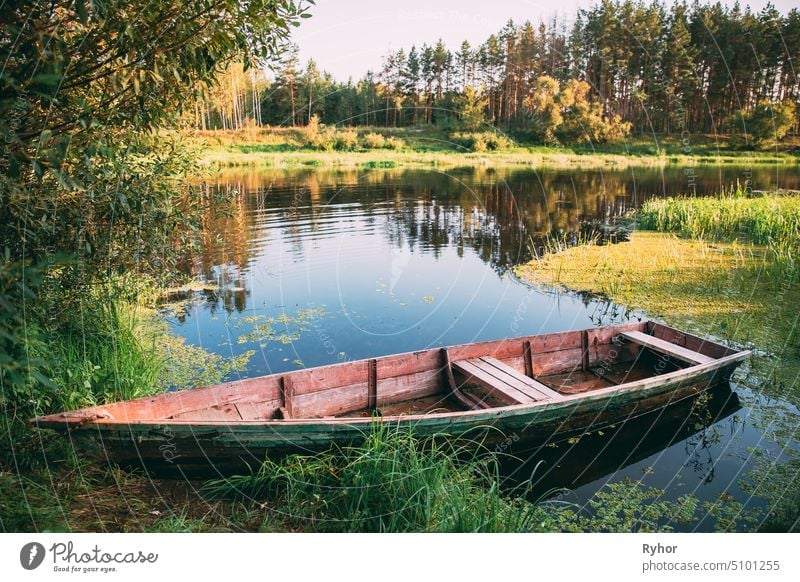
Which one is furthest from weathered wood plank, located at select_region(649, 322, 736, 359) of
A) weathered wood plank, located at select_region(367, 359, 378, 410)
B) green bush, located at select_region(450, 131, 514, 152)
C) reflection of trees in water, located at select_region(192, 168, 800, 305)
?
green bush, located at select_region(450, 131, 514, 152)

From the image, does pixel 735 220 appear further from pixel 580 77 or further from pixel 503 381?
pixel 580 77

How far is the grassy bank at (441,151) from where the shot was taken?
33.1 metres

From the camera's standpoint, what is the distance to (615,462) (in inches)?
204

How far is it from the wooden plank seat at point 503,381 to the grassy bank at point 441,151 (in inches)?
1039

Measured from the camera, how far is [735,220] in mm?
13344

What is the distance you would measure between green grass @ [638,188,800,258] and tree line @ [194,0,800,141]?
3.81 m

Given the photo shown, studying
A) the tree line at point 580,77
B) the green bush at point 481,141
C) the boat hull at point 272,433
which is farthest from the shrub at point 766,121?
the boat hull at point 272,433

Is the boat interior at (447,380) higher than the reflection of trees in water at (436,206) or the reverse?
the reverse

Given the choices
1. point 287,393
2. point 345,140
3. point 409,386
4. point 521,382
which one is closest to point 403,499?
point 287,393

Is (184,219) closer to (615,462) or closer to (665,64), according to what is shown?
(615,462)

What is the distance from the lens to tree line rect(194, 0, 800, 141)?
63.0ft

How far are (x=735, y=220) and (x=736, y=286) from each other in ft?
15.6

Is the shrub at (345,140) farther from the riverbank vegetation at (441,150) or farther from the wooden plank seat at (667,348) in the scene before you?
the wooden plank seat at (667,348)
